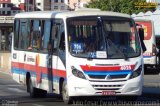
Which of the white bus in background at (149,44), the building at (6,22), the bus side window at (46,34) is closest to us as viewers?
the bus side window at (46,34)

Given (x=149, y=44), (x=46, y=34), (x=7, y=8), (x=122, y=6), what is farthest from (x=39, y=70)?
(x=7, y=8)

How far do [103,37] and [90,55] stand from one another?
0.72m

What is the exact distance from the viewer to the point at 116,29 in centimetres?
1745

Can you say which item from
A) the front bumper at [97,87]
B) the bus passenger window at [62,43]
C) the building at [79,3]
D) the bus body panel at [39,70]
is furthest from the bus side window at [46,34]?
the building at [79,3]

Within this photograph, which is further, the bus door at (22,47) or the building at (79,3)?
the building at (79,3)

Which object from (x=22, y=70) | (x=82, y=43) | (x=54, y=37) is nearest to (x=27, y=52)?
(x=22, y=70)

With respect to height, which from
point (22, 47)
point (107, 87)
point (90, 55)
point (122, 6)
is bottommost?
point (122, 6)

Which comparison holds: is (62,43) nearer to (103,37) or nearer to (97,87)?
(103,37)

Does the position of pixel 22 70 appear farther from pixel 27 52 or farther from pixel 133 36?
pixel 133 36

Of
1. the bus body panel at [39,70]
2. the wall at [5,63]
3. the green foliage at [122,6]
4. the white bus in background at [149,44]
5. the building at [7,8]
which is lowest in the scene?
the building at [7,8]

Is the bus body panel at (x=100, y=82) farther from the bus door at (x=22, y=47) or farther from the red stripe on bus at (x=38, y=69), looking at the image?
the bus door at (x=22, y=47)

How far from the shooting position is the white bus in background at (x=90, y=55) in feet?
54.3

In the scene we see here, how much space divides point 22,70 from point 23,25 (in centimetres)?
154

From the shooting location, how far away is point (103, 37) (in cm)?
1717
